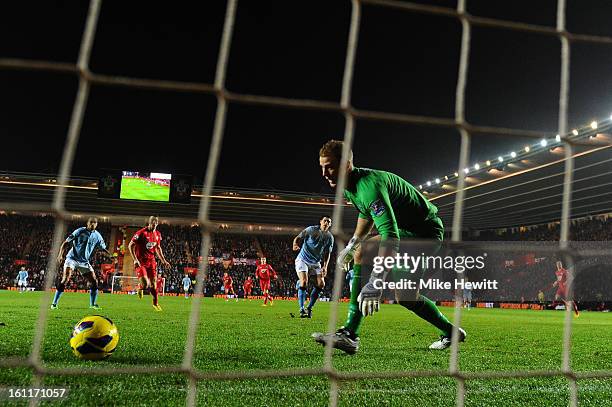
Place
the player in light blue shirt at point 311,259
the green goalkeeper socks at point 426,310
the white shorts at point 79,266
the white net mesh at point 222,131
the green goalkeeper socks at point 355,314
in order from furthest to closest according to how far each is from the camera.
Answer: the player in light blue shirt at point 311,259, the white shorts at point 79,266, the green goalkeeper socks at point 426,310, the green goalkeeper socks at point 355,314, the white net mesh at point 222,131

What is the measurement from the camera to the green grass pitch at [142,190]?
18516 mm

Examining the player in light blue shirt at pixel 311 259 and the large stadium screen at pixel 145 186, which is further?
the large stadium screen at pixel 145 186

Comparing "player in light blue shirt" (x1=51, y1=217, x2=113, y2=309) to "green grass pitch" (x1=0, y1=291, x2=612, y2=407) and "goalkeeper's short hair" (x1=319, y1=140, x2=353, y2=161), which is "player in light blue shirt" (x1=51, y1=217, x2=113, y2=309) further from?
"goalkeeper's short hair" (x1=319, y1=140, x2=353, y2=161)

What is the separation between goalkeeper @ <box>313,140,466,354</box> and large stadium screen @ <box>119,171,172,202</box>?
15.6 m

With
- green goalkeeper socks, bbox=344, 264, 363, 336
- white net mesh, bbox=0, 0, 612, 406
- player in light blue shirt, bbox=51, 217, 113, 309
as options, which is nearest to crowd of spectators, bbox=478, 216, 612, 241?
player in light blue shirt, bbox=51, 217, 113, 309

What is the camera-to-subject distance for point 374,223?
345cm

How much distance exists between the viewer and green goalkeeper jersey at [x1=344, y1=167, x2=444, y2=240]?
330 cm

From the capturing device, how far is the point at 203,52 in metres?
16.5

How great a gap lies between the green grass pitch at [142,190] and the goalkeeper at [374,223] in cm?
1559

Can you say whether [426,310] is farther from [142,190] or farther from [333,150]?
[142,190]

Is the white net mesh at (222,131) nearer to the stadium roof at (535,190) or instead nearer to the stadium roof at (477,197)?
the stadium roof at (535,190)

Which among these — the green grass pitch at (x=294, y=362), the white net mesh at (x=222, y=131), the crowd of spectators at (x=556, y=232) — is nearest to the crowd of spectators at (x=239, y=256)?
the crowd of spectators at (x=556, y=232)

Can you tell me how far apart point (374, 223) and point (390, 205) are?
171mm

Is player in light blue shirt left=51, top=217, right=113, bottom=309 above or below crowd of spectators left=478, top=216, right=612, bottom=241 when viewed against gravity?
below
